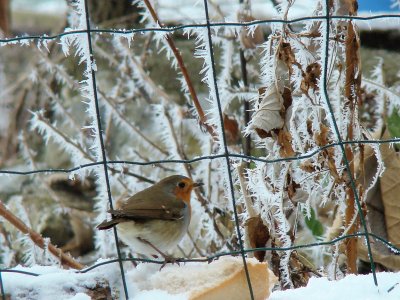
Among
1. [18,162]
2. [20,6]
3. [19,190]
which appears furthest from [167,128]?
[20,6]

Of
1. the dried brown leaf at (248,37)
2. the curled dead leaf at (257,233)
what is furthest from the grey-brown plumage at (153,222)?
the dried brown leaf at (248,37)

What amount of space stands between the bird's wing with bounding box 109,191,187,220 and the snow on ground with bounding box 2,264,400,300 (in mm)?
438

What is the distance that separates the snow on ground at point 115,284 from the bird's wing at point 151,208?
1.44ft

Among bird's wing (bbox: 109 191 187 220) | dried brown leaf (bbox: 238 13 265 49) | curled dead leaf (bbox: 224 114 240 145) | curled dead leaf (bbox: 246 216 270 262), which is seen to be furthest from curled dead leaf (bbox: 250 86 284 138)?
dried brown leaf (bbox: 238 13 265 49)

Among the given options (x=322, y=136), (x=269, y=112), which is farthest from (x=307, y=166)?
(x=269, y=112)

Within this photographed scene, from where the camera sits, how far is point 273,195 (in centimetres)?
238

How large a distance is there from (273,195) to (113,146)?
7.89ft

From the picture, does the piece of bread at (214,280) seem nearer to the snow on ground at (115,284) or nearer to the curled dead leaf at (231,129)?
the snow on ground at (115,284)

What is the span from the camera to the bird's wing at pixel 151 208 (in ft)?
7.63

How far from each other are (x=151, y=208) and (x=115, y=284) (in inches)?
24.0

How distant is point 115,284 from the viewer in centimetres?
183

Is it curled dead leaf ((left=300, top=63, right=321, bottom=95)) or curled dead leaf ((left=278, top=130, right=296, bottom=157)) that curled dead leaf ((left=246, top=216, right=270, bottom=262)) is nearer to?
curled dead leaf ((left=278, top=130, right=296, bottom=157))

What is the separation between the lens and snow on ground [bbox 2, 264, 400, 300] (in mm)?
1742

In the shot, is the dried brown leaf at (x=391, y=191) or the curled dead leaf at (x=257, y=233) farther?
the dried brown leaf at (x=391, y=191)
